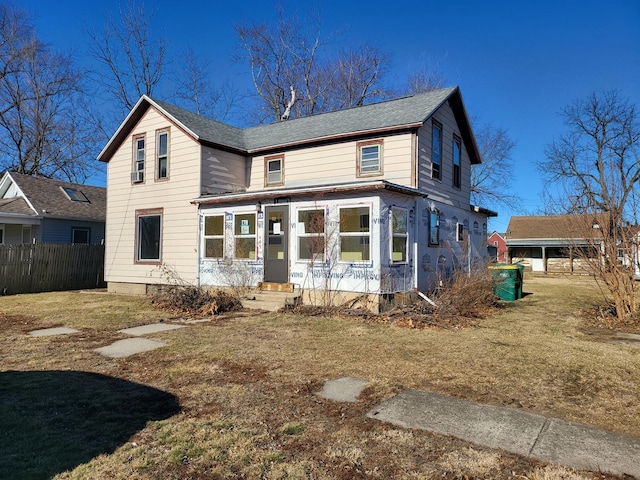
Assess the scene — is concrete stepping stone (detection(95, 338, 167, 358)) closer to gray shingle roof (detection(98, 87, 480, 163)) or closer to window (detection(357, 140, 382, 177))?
window (detection(357, 140, 382, 177))

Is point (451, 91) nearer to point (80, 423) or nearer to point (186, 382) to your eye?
point (186, 382)

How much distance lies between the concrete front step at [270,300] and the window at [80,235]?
1391 cm

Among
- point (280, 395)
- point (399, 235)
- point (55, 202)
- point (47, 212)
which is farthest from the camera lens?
point (55, 202)

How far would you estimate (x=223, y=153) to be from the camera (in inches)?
579

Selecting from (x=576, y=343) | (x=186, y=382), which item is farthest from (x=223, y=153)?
(x=576, y=343)

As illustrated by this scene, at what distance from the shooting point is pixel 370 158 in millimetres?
12867

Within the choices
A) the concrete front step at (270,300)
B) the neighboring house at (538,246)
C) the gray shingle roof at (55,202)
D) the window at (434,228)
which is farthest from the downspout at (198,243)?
the neighboring house at (538,246)

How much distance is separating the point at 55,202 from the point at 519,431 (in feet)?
75.7

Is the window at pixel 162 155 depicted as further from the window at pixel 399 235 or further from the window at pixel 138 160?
the window at pixel 399 235

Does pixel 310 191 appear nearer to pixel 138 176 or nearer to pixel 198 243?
pixel 198 243

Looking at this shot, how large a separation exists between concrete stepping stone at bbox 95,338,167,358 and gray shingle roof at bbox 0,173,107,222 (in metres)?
15.4

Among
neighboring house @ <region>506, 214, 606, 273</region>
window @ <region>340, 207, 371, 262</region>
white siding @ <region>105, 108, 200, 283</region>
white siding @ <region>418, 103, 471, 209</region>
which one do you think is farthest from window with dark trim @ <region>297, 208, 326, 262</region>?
neighboring house @ <region>506, 214, 606, 273</region>

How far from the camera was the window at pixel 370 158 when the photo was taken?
12.7 m

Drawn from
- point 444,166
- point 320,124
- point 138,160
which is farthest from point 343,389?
point 138,160
